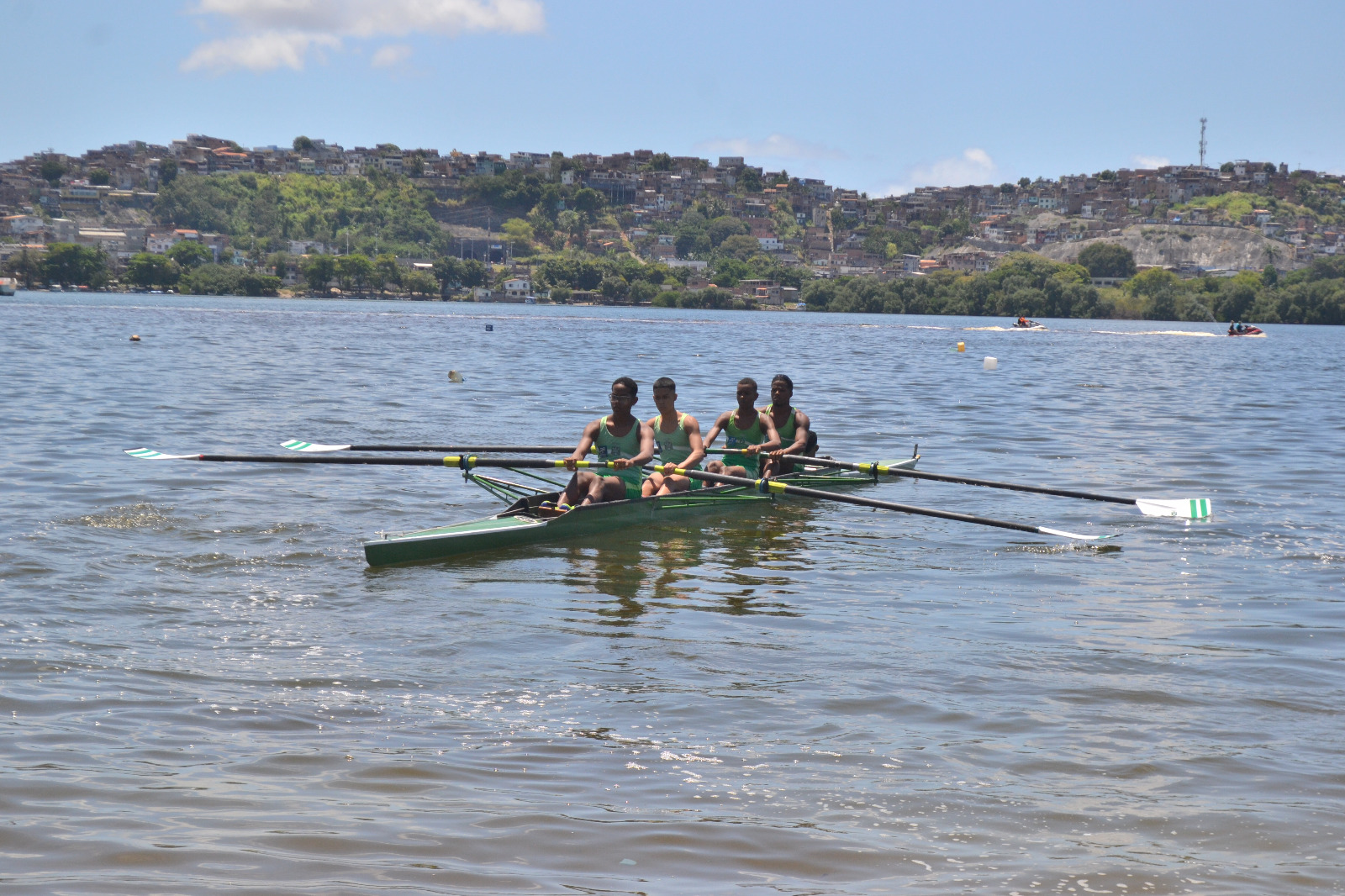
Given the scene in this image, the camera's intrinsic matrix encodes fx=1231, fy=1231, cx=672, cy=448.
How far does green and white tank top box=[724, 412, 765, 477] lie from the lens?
13.4m

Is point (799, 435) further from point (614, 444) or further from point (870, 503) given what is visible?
point (870, 503)

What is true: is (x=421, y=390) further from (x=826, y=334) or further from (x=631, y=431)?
(x=826, y=334)

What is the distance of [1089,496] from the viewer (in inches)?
468

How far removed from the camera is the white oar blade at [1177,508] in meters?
11.1

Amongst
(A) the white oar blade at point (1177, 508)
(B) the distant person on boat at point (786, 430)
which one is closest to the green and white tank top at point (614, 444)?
(B) the distant person on boat at point (786, 430)

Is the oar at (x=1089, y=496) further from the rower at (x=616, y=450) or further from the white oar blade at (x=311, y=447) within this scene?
the white oar blade at (x=311, y=447)

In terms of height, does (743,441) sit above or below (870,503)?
above

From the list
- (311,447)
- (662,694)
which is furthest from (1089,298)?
(662,694)

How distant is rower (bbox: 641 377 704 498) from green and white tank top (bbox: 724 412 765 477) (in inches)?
47.5

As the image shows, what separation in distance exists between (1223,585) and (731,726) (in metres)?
5.57

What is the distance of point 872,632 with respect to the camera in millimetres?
8227

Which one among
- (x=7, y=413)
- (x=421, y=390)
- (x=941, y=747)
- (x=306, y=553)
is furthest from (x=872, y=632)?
(x=421, y=390)

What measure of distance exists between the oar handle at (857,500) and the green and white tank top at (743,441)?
4.42 feet

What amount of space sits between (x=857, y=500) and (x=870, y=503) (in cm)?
15
